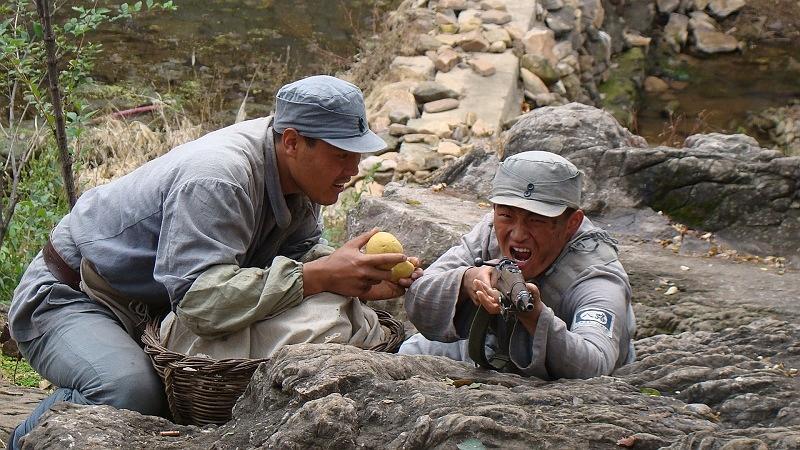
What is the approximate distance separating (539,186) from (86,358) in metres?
1.50

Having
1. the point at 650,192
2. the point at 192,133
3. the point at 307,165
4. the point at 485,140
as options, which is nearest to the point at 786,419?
the point at 307,165

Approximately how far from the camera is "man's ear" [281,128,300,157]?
371 cm

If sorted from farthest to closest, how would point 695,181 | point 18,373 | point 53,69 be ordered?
point 695,181, point 18,373, point 53,69

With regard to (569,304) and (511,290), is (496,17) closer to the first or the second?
(569,304)

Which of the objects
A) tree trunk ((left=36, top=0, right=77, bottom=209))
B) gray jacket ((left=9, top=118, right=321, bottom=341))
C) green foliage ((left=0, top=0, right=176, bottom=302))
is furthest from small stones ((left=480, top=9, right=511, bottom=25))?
gray jacket ((left=9, top=118, right=321, bottom=341))

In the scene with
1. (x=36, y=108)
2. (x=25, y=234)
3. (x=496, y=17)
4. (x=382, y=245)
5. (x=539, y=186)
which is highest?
(x=539, y=186)

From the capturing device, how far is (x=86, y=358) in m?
3.68

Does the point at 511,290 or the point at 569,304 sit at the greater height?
the point at 511,290

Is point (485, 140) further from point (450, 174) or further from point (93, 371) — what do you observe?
point (93, 371)

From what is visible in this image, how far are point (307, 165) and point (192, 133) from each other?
5.96 metres

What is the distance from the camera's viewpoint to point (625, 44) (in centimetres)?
1516

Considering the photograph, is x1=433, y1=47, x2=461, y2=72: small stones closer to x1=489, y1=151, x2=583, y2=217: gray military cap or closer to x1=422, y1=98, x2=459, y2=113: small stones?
x1=422, y1=98, x2=459, y2=113: small stones

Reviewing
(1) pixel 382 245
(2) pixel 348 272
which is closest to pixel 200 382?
(2) pixel 348 272

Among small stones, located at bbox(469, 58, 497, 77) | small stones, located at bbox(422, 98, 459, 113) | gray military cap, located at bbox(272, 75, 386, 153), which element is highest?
gray military cap, located at bbox(272, 75, 386, 153)
